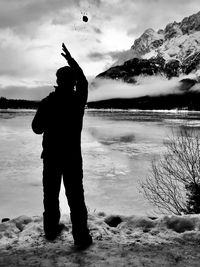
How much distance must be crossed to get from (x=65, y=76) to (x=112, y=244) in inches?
96.0

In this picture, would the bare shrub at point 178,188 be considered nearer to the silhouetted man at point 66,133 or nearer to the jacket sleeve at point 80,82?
the silhouetted man at point 66,133

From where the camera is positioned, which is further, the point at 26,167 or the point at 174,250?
the point at 26,167

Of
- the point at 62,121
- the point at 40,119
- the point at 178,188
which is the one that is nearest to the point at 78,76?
the point at 62,121

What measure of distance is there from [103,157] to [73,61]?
25.5m

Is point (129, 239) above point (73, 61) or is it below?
below

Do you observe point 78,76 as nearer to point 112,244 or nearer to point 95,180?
point 112,244

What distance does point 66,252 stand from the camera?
4.68 m

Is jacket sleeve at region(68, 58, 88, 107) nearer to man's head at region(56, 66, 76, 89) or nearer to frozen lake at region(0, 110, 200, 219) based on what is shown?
man's head at region(56, 66, 76, 89)

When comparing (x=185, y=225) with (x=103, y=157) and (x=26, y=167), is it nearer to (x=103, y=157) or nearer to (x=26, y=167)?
(x=26, y=167)

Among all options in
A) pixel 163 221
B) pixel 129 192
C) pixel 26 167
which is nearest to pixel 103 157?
pixel 26 167

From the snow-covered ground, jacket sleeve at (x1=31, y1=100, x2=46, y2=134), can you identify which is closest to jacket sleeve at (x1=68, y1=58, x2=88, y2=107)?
jacket sleeve at (x1=31, y1=100, x2=46, y2=134)

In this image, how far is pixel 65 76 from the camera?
4.90 meters

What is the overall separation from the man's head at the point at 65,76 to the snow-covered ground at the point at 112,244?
2.26 metres

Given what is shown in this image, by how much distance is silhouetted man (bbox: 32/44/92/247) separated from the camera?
4926 millimetres
